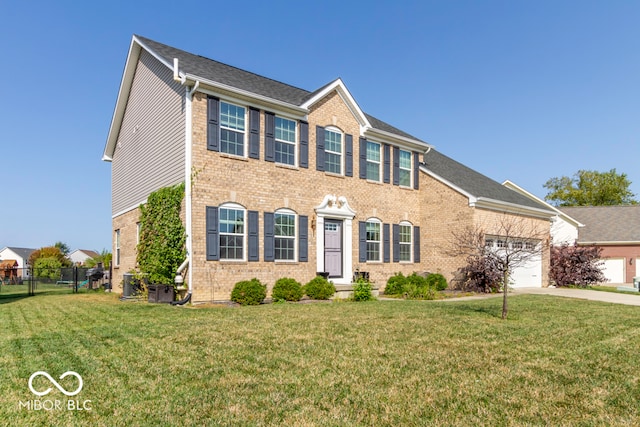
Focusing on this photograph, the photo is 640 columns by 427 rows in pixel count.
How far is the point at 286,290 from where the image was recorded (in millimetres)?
13016

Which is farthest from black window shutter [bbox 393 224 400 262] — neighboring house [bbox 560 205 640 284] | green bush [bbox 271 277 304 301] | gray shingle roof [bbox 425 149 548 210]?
neighboring house [bbox 560 205 640 284]

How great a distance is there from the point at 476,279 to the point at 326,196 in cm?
687

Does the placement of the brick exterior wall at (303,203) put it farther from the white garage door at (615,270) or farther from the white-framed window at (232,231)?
the white garage door at (615,270)

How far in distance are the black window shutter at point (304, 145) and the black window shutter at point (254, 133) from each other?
5.72ft

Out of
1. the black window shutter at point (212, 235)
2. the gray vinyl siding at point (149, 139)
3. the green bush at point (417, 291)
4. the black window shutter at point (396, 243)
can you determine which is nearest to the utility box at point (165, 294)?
the black window shutter at point (212, 235)

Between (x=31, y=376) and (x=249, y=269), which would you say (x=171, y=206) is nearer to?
(x=249, y=269)

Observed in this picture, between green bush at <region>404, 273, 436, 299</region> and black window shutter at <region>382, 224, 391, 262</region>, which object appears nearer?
green bush at <region>404, 273, 436, 299</region>

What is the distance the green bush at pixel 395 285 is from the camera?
1571cm

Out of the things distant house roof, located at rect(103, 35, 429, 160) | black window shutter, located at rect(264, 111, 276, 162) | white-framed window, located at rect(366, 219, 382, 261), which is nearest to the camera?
distant house roof, located at rect(103, 35, 429, 160)

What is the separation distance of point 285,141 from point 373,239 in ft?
17.7

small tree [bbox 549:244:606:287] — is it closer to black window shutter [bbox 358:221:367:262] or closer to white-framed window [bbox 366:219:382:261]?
white-framed window [bbox 366:219:382:261]

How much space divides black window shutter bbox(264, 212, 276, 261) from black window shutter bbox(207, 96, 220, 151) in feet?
8.74

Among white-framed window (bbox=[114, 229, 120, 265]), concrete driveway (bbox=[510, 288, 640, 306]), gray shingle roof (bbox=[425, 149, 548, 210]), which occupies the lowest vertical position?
concrete driveway (bbox=[510, 288, 640, 306])

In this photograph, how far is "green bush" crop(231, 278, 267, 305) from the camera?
12.1 m
